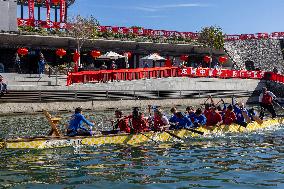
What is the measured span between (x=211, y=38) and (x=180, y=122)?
45550 millimetres

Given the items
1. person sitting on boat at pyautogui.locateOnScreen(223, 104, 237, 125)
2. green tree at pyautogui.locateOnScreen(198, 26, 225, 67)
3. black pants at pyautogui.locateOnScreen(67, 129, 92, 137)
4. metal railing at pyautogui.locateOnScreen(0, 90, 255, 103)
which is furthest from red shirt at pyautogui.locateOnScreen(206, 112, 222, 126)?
green tree at pyautogui.locateOnScreen(198, 26, 225, 67)

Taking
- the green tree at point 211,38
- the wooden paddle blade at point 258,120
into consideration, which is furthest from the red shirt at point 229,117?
the green tree at point 211,38

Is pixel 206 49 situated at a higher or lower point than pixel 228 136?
higher

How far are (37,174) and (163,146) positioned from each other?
22.9 feet

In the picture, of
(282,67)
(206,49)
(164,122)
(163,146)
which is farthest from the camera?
(282,67)

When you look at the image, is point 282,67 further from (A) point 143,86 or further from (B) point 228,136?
(B) point 228,136

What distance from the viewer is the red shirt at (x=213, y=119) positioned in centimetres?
2218

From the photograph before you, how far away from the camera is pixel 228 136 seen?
22.2 metres

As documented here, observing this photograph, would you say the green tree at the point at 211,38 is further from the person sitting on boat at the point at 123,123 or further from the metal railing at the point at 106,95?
the person sitting on boat at the point at 123,123

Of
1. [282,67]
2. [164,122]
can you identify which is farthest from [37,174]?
[282,67]

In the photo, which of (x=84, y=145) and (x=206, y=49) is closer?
(x=84, y=145)

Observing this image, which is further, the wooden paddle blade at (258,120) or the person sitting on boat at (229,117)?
the wooden paddle blade at (258,120)

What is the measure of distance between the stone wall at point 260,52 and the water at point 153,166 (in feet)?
174

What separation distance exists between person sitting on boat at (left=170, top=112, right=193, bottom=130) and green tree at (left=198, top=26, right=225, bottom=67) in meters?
44.8
